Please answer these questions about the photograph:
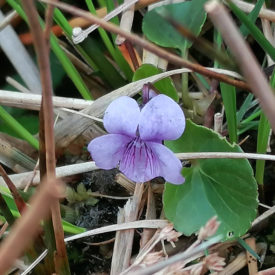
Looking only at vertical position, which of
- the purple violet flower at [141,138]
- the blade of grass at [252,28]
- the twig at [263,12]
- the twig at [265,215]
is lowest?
the twig at [265,215]

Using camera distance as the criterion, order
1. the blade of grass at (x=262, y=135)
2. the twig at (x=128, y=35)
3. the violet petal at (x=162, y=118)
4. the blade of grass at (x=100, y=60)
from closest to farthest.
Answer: the twig at (x=128, y=35) → the violet petal at (x=162, y=118) → the blade of grass at (x=262, y=135) → the blade of grass at (x=100, y=60)

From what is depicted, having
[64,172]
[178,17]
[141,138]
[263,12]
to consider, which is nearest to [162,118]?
[141,138]

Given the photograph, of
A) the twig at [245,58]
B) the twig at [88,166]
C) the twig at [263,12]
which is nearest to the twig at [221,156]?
the twig at [88,166]

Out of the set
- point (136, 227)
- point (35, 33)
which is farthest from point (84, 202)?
point (35, 33)

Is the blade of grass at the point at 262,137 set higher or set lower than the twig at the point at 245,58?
higher

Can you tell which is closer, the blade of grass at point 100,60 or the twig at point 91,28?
the twig at point 91,28

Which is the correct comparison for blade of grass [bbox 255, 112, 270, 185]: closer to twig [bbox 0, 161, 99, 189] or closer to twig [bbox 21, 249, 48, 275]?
twig [bbox 0, 161, 99, 189]

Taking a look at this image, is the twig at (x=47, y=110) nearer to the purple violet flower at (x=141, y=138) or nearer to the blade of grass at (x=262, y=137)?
the purple violet flower at (x=141, y=138)

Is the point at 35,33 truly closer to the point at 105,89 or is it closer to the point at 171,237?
the point at 171,237
